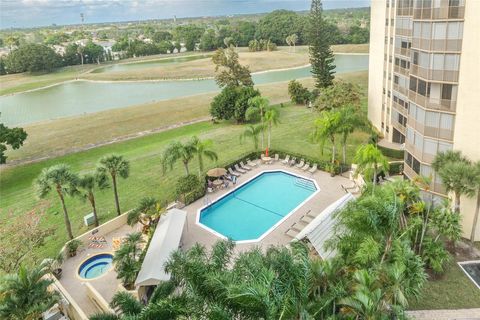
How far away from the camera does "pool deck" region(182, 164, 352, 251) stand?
61.7 ft

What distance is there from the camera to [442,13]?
53.7 feet

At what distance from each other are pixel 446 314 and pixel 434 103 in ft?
30.4

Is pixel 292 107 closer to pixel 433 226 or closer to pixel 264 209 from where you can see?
pixel 264 209

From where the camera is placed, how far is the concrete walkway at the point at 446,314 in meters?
12.9

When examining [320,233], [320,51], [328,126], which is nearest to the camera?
[320,233]

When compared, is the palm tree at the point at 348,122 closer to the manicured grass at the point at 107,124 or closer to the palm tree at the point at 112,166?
the palm tree at the point at 112,166

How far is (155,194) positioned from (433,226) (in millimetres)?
16404

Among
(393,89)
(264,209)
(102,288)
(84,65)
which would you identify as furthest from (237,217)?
(84,65)

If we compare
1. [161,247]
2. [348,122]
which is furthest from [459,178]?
[161,247]

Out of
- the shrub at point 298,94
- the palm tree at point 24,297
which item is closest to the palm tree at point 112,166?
the palm tree at point 24,297

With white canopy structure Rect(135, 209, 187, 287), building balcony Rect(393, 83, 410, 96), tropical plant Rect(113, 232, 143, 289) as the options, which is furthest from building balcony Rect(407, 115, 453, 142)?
tropical plant Rect(113, 232, 143, 289)

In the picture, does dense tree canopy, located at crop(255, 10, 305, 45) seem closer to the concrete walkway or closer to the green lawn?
the green lawn

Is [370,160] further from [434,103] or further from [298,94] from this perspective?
[298,94]

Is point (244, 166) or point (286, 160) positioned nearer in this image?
point (244, 166)
